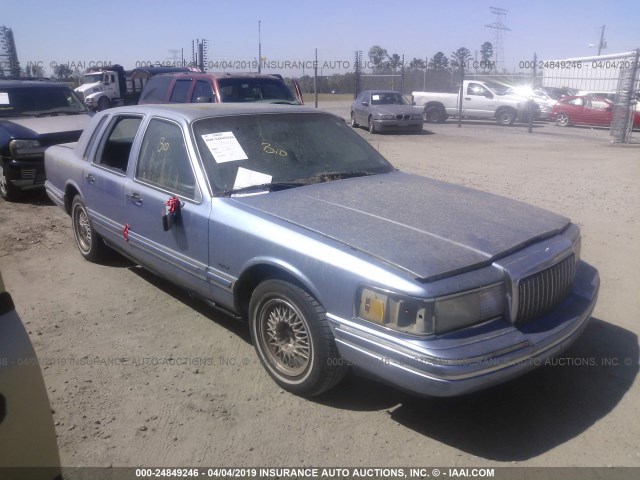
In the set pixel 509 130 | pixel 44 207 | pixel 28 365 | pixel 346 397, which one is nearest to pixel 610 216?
pixel 346 397

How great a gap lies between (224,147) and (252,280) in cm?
103

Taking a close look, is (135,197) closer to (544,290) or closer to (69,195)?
(69,195)

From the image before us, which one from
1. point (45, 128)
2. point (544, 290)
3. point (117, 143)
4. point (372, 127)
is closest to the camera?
point (544, 290)

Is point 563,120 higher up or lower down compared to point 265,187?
lower down

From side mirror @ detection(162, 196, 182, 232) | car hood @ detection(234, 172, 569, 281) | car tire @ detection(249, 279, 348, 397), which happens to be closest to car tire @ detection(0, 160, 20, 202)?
side mirror @ detection(162, 196, 182, 232)

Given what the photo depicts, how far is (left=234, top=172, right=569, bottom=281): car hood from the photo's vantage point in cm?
288

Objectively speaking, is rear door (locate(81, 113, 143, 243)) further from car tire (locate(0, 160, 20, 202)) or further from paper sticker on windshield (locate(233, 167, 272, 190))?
car tire (locate(0, 160, 20, 202))

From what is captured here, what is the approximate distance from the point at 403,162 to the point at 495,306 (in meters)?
9.34

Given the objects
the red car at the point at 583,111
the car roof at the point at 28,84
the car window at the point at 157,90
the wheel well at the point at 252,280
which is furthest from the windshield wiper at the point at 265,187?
the red car at the point at 583,111

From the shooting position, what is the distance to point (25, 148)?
801 cm

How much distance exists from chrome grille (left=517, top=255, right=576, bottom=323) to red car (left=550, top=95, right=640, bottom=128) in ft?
65.5

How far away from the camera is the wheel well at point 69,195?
18.6ft

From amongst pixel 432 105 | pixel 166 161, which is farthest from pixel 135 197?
pixel 432 105

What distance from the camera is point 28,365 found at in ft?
6.11
